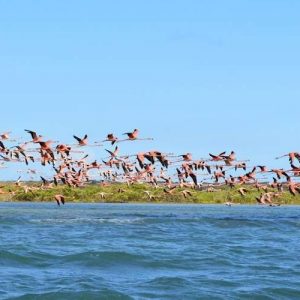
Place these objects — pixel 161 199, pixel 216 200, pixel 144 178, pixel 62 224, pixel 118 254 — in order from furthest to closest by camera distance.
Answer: pixel 161 199 < pixel 216 200 < pixel 144 178 < pixel 62 224 < pixel 118 254

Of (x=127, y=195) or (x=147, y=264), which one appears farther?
(x=127, y=195)

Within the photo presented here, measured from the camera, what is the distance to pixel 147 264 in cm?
2900

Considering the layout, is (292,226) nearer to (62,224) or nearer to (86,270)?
(62,224)

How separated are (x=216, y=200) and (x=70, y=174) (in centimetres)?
6085

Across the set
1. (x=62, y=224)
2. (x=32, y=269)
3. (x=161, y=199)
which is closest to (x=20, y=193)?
(x=161, y=199)

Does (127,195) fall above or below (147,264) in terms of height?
above

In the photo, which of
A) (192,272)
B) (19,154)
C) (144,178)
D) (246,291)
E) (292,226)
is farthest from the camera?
(144,178)

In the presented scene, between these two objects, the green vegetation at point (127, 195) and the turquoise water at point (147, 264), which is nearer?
the turquoise water at point (147, 264)

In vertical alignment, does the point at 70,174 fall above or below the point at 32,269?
above

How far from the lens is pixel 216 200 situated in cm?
11762

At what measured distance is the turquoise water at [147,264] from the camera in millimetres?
23016

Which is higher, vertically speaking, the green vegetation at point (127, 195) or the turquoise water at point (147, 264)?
the green vegetation at point (127, 195)

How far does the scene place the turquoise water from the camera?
23.0 meters

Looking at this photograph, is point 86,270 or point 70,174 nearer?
point 86,270
